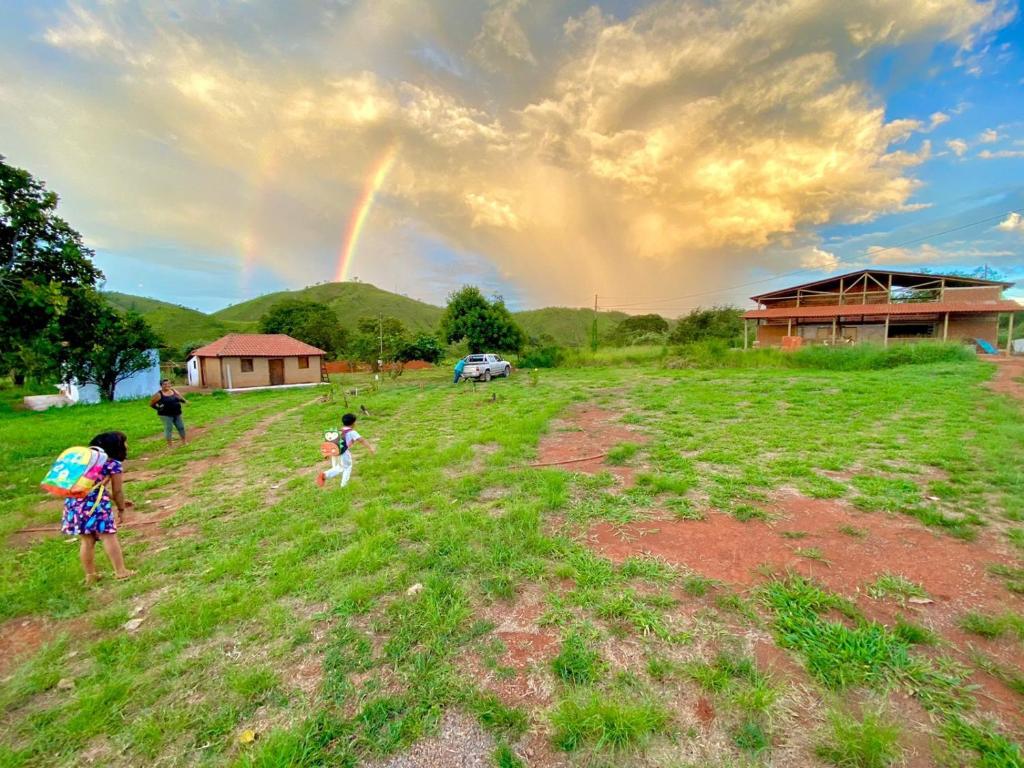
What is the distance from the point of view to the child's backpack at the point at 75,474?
3252mm

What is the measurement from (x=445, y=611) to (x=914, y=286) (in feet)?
121

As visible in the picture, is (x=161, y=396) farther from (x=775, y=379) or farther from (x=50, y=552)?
(x=775, y=379)

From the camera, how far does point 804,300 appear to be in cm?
2852

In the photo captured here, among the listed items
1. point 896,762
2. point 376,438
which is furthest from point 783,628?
point 376,438

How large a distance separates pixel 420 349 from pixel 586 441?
20.0m

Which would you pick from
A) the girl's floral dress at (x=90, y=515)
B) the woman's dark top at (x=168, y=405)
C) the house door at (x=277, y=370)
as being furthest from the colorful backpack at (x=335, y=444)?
the house door at (x=277, y=370)

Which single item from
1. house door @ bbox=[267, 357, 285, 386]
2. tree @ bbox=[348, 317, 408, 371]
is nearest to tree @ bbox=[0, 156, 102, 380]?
tree @ bbox=[348, 317, 408, 371]

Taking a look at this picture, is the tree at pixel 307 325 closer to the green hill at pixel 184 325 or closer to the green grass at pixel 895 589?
the green hill at pixel 184 325

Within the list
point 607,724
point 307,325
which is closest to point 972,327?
point 607,724

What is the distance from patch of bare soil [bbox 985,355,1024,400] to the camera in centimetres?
1073

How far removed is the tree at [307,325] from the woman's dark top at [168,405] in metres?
31.5

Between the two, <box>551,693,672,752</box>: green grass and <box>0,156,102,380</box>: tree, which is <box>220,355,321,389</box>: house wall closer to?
<box>0,156,102,380</box>: tree

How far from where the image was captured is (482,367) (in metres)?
20.9

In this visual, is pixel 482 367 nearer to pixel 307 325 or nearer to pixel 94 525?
pixel 94 525
